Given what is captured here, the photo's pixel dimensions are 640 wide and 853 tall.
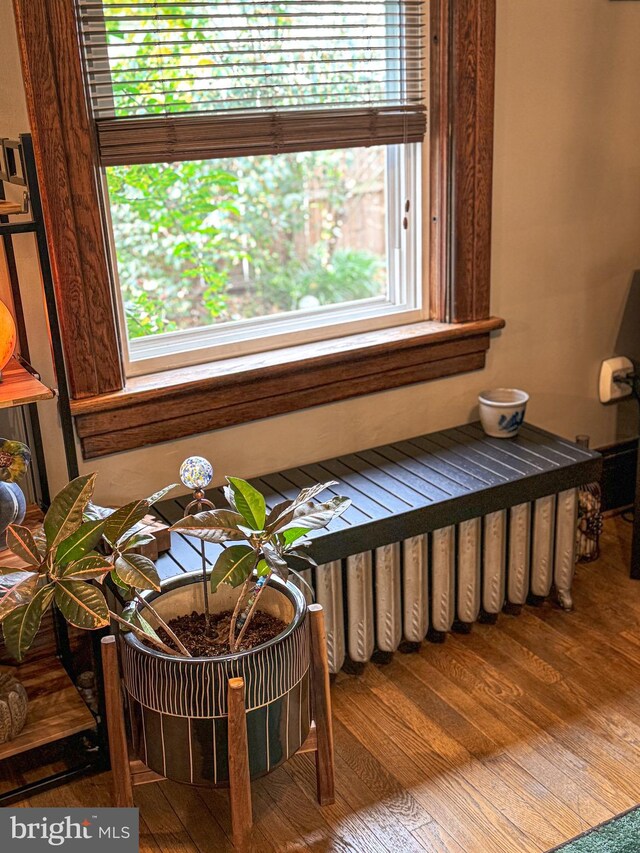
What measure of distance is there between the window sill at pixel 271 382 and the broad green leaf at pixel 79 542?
0.55 metres

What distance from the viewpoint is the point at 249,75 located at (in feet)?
7.64

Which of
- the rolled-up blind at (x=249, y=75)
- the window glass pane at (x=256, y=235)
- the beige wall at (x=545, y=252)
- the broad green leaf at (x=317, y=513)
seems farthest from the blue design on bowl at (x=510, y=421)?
the broad green leaf at (x=317, y=513)

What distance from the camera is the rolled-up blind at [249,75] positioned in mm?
2178

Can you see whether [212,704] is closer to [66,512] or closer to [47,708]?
[66,512]

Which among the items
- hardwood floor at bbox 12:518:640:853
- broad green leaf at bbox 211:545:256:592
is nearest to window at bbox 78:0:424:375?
broad green leaf at bbox 211:545:256:592

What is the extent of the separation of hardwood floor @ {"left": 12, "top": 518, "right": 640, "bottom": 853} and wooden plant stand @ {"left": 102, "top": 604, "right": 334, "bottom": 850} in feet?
0.35

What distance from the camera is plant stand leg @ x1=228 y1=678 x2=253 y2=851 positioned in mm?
1706

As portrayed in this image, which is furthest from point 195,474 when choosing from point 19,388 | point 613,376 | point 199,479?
point 613,376

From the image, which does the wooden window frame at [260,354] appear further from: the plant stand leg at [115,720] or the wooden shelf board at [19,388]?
the plant stand leg at [115,720]

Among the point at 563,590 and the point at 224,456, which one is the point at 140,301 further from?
the point at 563,590

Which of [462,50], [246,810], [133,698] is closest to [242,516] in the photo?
[133,698]

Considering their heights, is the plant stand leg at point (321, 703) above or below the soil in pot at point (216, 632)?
below

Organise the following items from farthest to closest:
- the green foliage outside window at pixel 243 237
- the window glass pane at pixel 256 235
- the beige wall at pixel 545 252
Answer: the window glass pane at pixel 256 235 < the green foliage outside window at pixel 243 237 < the beige wall at pixel 545 252

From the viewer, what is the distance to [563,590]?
2.73m
